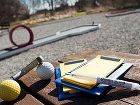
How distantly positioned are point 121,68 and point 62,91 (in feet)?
1.61

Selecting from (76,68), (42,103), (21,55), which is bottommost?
(21,55)

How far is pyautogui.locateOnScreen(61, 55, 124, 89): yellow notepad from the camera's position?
200cm

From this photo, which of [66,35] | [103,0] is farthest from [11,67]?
[103,0]

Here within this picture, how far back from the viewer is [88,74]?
210cm

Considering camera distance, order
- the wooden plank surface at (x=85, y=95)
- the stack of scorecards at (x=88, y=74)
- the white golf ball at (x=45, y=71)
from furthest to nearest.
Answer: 1. the white golf ball at (x=45, y=71)
2. the stack of scorecards at (x=88, y=74)
3. the wooden plank surface at (x=85, y=95)

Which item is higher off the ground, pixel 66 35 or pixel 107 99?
pixel 107 99

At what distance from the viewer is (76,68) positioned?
2352 mm

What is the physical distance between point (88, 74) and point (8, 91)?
1.90 feet

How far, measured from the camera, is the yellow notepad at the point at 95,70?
1995mm

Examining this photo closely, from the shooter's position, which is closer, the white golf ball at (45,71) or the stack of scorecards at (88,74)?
the stack of scorecards at (88,74)

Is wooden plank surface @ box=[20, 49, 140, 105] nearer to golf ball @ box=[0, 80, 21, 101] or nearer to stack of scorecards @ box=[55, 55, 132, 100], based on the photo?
stack of scorecards @ box=[55, 55, 132, 100]

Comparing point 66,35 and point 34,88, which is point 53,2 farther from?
point 34,88

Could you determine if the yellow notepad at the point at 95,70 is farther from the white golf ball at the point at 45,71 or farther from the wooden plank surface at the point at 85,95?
the white golf ball at the point at 45,71

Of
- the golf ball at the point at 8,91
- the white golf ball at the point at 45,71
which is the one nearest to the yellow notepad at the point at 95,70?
the white golf ball at the point at 45,71
